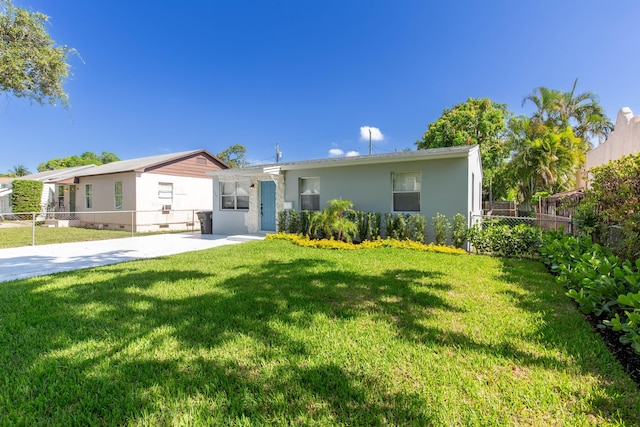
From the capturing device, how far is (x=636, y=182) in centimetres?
415

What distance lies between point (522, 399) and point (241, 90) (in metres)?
18.8

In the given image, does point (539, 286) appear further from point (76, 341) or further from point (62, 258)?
point (62, 258)

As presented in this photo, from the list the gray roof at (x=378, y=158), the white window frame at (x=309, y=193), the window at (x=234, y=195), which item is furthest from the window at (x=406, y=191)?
the window at (x=234, y=195)

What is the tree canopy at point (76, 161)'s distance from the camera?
47375 mm

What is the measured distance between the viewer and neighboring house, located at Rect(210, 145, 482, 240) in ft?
28.1

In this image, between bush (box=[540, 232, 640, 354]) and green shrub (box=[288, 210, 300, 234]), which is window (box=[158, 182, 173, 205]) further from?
bush (box=[540, 232, 640, 354])

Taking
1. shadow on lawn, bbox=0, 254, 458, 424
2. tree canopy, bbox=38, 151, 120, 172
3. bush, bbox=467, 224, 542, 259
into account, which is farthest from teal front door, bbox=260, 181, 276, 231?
tree canopy, bbox=38, 151, 120, 172

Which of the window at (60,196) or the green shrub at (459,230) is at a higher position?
the window at (60,196)

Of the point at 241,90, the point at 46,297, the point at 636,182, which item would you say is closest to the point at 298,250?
the point at 46,297

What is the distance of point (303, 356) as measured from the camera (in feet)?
8.63

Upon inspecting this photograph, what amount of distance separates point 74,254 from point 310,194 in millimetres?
7400

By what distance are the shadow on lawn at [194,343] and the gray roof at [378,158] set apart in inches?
176

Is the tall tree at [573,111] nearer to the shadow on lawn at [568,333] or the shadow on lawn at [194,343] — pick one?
the shadow on lawn at [568,333]

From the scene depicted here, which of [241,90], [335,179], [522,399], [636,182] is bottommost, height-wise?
[522,399]
